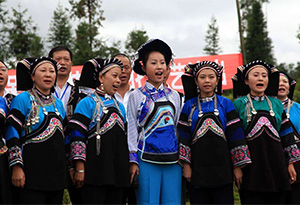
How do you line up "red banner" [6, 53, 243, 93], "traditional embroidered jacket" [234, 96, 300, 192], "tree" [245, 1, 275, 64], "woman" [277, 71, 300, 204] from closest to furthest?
"traditional embroidered jacket" [234, 96, 300, 192], "woman" [277, 71, 300, 204], "red banner" [6, 53, 243, 93], "tree" [245, 1, 275, 64]

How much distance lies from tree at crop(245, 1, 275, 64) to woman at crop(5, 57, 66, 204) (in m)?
37.3

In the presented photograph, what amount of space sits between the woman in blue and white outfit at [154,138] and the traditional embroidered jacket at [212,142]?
0.52 feet

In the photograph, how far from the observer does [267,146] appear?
12.7 ft

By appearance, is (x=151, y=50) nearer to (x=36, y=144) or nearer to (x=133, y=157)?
(x=133, y=157)

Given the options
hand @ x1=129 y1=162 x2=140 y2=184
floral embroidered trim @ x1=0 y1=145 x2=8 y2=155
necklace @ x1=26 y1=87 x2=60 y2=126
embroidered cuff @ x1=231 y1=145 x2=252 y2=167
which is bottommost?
hand @ x1=129 y1=162 x2=140 y2=184

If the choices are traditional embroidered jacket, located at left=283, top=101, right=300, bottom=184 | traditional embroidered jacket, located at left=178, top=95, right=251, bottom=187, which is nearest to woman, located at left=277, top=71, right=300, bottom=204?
traditional embroidered jacket, located at left=283, top=101, right=300, bottom=184

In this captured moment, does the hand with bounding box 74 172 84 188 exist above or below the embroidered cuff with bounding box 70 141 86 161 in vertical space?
below

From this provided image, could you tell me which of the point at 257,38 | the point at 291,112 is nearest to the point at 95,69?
the point at 291,112

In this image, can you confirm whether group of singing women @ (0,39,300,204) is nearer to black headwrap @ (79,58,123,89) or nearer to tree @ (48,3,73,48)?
black headwrap @ (79,58,123,89)

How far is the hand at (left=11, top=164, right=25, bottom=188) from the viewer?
3.36 m

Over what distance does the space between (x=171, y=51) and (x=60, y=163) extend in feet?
6.02

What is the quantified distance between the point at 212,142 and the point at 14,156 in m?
1.99

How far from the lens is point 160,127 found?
3.82 metres

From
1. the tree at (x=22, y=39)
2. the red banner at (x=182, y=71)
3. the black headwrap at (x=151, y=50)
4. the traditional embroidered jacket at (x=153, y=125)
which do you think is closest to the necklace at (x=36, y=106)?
the traditional embroidered jacket at (x=153, y=125)
